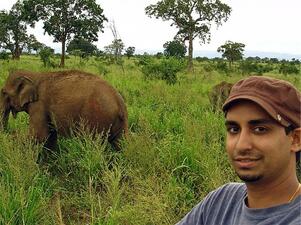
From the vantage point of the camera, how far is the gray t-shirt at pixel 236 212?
5.14 feet

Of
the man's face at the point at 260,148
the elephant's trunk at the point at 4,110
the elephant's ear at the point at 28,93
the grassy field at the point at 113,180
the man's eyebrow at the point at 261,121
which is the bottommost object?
the grassy field at the point at 113,180

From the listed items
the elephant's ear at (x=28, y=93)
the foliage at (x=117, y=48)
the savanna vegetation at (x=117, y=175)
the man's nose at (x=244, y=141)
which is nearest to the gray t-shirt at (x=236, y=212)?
the man's nose at (x=244, y=141)

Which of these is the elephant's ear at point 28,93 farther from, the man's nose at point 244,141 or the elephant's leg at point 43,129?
the man's nose at point 244,141

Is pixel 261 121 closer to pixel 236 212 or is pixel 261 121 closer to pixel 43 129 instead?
pixel 236 212

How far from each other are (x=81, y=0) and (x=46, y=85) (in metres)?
22.1

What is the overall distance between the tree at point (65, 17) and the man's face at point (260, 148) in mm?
26113

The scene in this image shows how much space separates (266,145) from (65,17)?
27020mm

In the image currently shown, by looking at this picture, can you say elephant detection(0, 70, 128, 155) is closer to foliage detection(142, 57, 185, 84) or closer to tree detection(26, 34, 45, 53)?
foliage detection(142, 57, 185, 84)

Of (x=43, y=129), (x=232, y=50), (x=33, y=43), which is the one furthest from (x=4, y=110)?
(x=33, y=43)

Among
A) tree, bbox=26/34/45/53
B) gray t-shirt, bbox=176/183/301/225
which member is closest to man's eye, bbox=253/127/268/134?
gray t-shirt, bbox=176/183/301/225

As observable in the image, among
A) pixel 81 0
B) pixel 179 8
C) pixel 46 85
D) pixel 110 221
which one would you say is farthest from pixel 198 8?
pixel 110 221

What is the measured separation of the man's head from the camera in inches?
63.3

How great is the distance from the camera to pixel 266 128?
164 cm

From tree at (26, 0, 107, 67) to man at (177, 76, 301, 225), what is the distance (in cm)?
2610
